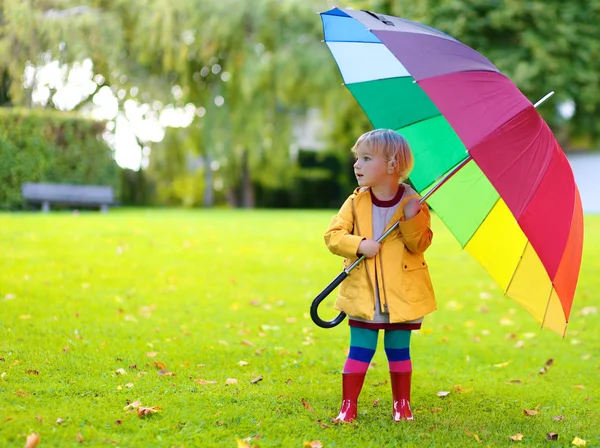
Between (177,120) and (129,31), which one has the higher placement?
(129,31)

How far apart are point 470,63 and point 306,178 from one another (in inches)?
789

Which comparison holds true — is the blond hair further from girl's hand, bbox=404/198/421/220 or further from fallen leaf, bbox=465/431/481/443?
fallen leaf, bbox=465/431/481/443

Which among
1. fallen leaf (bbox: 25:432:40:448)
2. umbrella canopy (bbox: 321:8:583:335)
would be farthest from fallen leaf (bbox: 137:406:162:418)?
umbrella canopy (bbox: 321:8:583:335)

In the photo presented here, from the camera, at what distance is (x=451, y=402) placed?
14.1 ft

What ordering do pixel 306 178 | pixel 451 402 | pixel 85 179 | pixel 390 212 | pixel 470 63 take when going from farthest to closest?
pixel 306 178, pixel 85 179, pixel 451 402, pixel 390 212, pixel 470 63

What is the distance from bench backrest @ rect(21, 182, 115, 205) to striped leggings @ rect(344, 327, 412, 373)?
1114cm

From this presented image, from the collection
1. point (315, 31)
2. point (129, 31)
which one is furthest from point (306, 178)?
point (129, 31)

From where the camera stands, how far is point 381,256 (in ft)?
11.6

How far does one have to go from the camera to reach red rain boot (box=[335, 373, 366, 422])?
3611 millimetres

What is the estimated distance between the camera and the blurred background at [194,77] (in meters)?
14.4

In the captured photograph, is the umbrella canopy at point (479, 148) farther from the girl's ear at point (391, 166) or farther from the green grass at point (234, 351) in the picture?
the green grass at point (234, 351)

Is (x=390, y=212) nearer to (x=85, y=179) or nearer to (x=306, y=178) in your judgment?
(x=85, y=179)

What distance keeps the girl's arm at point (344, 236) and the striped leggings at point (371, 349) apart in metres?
Answer: 0.41

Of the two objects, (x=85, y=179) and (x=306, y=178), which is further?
(x=306, y=178)
